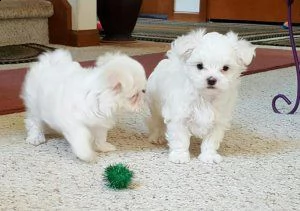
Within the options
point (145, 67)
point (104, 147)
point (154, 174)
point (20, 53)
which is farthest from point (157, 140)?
point (20, 53)

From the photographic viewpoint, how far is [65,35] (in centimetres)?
375

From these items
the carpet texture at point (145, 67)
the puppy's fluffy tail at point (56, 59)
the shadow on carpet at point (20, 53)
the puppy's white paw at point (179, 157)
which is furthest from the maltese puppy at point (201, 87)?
the shadow on carpet at point (20, 53)

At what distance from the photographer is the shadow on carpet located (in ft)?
9.55

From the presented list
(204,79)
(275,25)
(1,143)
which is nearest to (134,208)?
(204,79)

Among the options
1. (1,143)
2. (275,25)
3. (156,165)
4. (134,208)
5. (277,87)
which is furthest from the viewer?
(275,25)

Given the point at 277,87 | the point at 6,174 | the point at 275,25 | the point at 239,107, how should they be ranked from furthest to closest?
the point at 275,25
the point at 277,87
the point at 239,107
the point at 6,174

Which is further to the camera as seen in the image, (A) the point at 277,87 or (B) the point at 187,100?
(A) the point at 277,87

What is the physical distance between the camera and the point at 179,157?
1.40 metres

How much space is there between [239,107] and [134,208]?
1043 mm

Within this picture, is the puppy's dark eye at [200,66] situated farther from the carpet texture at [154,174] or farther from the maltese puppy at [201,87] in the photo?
the carpet texture at [154,174]

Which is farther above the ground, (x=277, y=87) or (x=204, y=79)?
(x=204, y=79)

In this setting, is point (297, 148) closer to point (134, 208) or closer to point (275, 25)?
point (134, 208)

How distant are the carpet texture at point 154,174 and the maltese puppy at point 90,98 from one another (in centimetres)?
7

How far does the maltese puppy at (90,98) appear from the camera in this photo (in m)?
1.34
